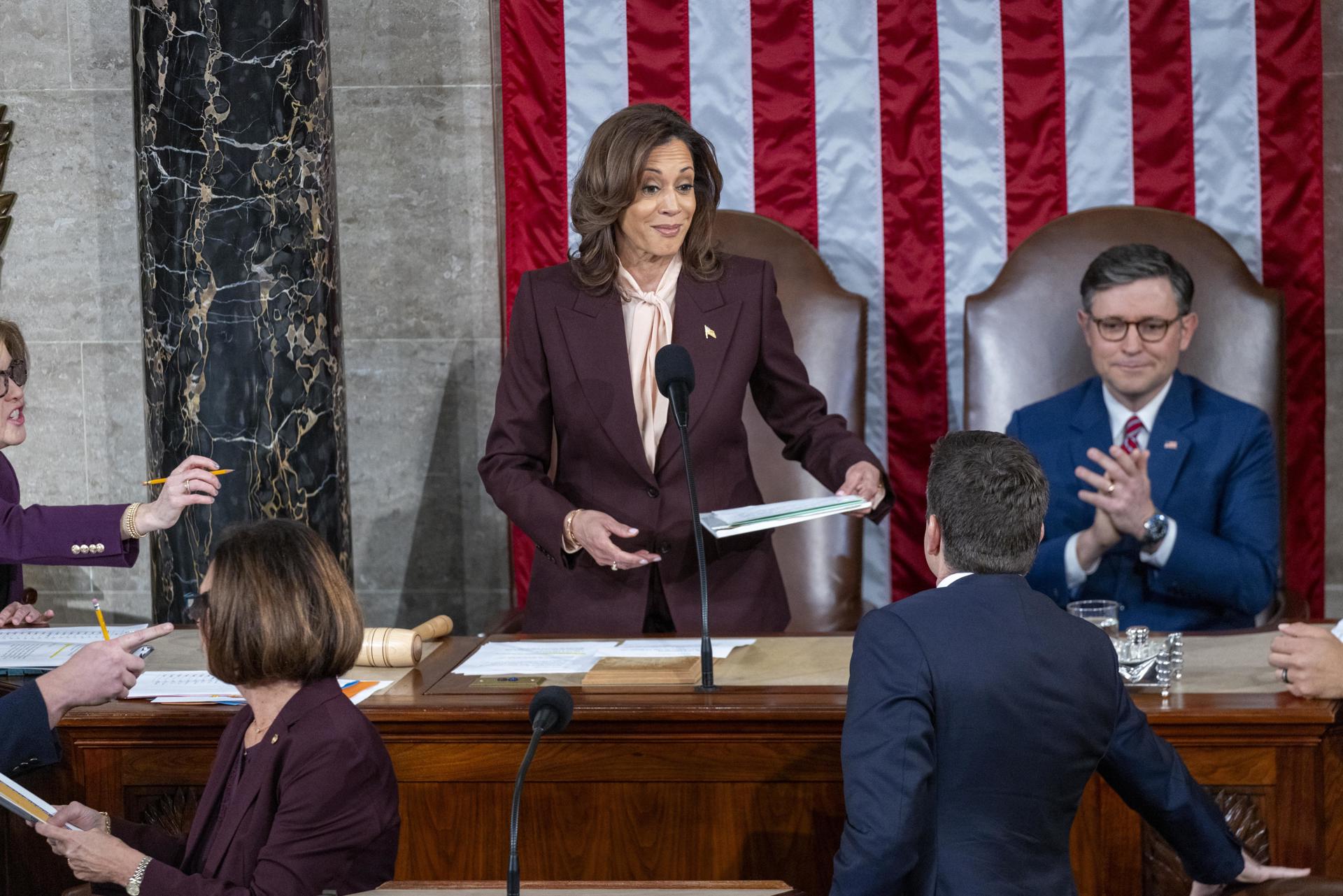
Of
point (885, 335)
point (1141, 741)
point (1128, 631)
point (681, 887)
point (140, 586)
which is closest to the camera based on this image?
point (681, 887)

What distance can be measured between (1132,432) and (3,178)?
12.4ft

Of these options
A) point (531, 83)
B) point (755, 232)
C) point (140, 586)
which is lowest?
point (140, 586)

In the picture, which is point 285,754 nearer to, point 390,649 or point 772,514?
point 390,649

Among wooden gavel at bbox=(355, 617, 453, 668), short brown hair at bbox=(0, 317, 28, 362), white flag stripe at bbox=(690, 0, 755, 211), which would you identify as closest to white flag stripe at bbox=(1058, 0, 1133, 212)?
white flag stripe at bbox=(690, 0, 755, 211)

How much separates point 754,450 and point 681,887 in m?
2.69

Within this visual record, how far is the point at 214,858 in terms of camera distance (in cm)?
217

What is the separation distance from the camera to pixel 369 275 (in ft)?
16.6

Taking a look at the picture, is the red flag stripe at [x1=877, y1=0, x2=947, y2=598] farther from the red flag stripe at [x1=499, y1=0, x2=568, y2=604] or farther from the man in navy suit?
the red flag stripe at [x1=499, y1=0, x2=568, y2=604]

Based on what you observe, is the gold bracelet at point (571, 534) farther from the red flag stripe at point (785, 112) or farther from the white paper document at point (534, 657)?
the red flag stripe at point (785, 112)

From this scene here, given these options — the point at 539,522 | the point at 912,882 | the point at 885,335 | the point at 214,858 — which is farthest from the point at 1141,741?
the point at 885,335

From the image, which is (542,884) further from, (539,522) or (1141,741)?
(539,522)

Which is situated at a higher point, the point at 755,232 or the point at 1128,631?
the point at 755,232

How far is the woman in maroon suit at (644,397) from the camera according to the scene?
134 inches

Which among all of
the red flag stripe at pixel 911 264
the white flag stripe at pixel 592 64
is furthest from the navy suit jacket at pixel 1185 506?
the white flag stripe at pixel 592 64
